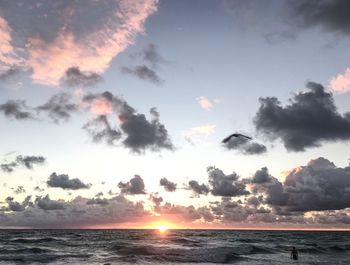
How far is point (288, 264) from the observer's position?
55531 millimetres

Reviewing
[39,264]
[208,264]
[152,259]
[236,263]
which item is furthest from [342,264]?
[39,264]

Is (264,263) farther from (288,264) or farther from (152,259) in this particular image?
(152,259)

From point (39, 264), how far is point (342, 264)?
41368mm

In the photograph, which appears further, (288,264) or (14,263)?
(288,264)

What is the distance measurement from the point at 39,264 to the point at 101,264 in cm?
822

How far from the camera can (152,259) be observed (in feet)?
193

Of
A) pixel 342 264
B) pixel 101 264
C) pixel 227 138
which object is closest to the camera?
pixel 227 138

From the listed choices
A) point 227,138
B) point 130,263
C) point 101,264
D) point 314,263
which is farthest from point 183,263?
point 227,138

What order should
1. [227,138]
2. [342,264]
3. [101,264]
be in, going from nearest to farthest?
[227,138]
[101,264]
[342,264]

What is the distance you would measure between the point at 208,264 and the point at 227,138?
32.1m

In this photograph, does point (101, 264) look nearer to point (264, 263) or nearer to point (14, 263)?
point (14, 263)

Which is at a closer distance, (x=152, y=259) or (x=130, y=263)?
(x=130, y=263)

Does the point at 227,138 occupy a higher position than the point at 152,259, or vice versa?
the point at 227,138

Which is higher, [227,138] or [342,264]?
[227,138]
